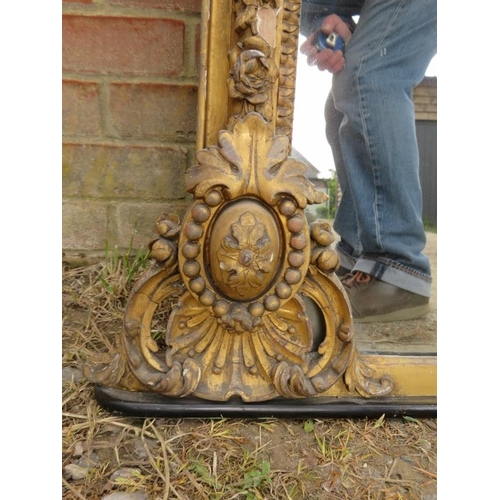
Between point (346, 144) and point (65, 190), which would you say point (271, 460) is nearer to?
point (346, 144)

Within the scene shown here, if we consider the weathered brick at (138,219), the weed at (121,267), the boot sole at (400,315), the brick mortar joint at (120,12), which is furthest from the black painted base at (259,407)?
the brick mortar joint at (120,12)

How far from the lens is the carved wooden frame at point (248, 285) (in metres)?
0.72

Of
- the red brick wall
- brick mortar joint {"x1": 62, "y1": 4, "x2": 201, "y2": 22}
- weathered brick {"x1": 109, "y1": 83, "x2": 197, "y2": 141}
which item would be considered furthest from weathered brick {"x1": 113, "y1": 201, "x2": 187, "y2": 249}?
brick mortar joint {"x1": 62, "y1": 4, "x2": 201, "y2": 22}

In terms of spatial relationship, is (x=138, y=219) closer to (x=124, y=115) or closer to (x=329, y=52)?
(x=124, y=115)

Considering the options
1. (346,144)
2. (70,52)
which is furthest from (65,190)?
(346,144)

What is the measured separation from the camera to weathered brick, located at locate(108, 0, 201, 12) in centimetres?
95

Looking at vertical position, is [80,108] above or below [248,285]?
above

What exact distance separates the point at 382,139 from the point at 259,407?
18.6 inches

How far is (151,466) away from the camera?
0.69 meters

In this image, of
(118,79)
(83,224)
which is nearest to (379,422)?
(83,224)

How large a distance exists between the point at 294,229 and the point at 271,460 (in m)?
0.34

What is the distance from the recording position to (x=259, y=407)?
79 cm

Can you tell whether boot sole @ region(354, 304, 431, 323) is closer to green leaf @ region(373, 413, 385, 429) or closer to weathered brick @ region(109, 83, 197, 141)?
green leaf @ region(373, 413, 385, 429)

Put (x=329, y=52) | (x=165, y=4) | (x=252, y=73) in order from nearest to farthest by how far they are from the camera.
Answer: (x=252, y=73) → (x=329, y=52) → (x=165, y=4)
